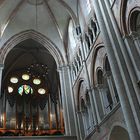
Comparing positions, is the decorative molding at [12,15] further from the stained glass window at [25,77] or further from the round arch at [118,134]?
the round arch at [118,134]

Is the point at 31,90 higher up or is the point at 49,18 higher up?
the point at 49,18

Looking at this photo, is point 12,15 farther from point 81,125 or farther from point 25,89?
point 81,125

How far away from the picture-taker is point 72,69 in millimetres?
18578

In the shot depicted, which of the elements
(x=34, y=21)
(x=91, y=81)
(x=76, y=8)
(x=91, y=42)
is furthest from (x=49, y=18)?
(x=91, y=81)

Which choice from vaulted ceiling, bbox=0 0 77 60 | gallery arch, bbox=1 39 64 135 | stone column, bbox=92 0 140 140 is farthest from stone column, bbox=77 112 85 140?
gallery arch, bbox=1 39 64 135

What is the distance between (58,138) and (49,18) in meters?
9.76

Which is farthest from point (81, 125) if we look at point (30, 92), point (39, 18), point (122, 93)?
point (30, 92)

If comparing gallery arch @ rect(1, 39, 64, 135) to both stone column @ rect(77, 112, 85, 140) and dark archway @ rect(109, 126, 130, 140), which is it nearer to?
stone column @ rect(77, 112, 85, 140)

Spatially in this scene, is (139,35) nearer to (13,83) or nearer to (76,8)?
(76,8)

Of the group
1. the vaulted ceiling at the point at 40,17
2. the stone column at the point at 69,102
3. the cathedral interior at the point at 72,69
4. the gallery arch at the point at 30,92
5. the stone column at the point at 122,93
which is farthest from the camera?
the gallery arch at the point at 30,92

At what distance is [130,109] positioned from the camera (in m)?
9.03

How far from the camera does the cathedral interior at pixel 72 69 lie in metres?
9.98

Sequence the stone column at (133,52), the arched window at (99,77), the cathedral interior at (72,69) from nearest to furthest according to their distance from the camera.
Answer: the stone column at (133,52), the cathedral interior at (72,69), the arched window at (99,77)

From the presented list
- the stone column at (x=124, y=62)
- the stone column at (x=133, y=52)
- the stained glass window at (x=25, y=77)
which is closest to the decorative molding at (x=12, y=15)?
the stained glass window at (x=25, y=77)
